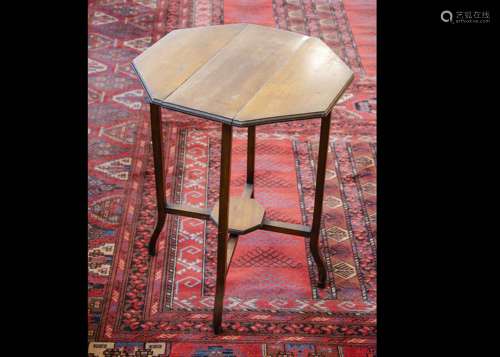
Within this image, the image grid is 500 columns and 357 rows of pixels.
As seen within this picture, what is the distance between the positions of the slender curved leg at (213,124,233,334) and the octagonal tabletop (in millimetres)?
116

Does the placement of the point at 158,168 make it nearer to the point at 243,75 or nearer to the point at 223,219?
the point at 223,219

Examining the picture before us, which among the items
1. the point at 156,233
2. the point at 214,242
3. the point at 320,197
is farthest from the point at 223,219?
the point at 214,242

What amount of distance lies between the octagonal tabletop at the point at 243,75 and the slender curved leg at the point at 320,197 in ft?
0.62

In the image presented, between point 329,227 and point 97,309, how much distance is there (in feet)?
3.85

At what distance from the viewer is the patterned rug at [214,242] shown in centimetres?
271

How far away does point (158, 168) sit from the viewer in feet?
9.48

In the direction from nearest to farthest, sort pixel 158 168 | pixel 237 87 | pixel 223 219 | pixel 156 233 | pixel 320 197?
pixel 237 87
pixel 223 219
pixel 320 197
pixel 158 168
pixel 156 233

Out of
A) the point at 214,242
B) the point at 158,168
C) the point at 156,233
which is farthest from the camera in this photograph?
the point at 214,242

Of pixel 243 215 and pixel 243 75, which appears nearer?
pixel 243 75

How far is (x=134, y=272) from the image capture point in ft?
10.00

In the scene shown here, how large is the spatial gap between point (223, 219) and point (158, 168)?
51 centimetres

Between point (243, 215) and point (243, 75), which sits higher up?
point (243, 75)
